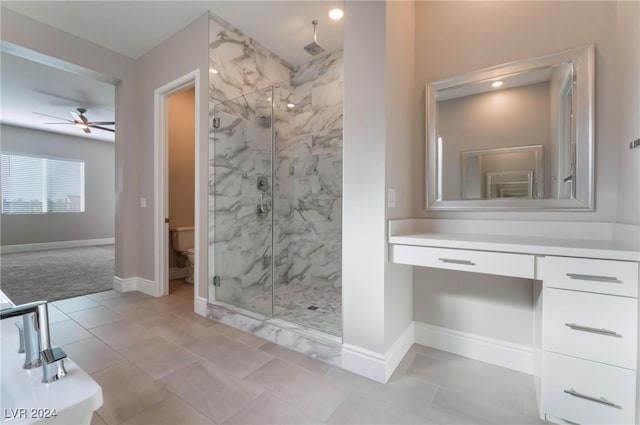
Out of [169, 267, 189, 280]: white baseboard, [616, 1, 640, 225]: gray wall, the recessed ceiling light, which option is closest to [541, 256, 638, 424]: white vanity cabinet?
[616, 1, 640, 225]: gray wall

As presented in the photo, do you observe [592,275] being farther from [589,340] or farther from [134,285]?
[134,285]

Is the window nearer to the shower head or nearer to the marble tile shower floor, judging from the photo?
the marble tile shower floor

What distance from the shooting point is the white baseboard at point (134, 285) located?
308 centimetres

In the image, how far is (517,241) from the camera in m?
1.39

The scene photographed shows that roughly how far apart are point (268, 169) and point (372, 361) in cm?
202

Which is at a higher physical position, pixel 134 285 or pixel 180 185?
pixel 180 185

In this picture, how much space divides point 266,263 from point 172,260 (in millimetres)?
1734

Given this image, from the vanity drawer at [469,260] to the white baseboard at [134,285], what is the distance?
2.88 m

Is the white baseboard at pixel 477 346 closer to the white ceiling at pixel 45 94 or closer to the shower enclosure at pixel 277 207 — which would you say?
the shower enclosure at pixel 277 207

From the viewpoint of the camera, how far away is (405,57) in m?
1.85

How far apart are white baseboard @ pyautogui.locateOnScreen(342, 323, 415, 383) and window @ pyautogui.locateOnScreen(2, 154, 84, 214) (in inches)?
311

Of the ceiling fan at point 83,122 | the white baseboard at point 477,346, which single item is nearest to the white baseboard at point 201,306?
the white baseboard at point 477,346

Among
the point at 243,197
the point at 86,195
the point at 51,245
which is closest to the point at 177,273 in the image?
the point at 243,197

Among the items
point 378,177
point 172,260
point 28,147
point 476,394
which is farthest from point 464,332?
point 28,147
